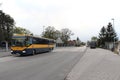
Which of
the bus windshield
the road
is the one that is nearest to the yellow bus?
the bus windshield

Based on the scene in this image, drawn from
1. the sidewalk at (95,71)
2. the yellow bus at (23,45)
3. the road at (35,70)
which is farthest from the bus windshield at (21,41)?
the sidewalk at (95,71)

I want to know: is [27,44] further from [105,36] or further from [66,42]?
[66,42]

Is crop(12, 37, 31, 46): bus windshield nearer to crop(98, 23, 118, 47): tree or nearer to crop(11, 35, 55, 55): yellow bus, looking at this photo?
crop(11, 35, 55, 55): yellow bus

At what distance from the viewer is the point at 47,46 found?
45906 millimetres

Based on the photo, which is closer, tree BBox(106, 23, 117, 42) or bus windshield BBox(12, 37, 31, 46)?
bus windshield BBox(12, 37, 31, 46)

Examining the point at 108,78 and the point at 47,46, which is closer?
the point at 108,78

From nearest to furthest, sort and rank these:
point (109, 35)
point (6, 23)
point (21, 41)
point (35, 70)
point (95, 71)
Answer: point (95, 71), point (35, 70), point (21, 41), point (6, 23), point (109, 35)

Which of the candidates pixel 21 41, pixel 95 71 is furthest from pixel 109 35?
pixel 95 71

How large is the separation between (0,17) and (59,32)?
59534 millimetres

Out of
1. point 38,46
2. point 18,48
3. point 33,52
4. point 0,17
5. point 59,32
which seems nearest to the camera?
point 18,48

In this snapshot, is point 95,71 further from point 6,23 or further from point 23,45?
point 6,23

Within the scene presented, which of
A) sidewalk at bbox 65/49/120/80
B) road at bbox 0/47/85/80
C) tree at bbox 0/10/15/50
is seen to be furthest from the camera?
tree at bbox 0/10/15/50

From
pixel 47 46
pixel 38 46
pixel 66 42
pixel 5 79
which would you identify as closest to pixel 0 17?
pixel 47 46

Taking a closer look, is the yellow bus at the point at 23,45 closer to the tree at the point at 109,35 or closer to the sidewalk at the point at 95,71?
the sidewalk at the point at 95,71
